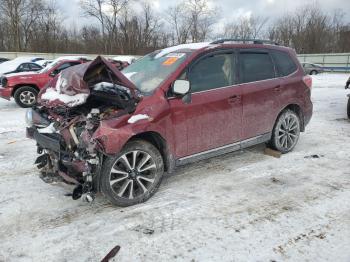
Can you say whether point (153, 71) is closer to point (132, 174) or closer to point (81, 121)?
point (81, 121)

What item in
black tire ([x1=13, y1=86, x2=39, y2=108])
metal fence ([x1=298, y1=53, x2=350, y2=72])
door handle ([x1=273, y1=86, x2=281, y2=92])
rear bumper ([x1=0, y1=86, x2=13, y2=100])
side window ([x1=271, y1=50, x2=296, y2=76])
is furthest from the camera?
metal fence ([x1=298, y1=53, x2=350, y2=72])

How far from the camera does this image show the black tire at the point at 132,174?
147 inches

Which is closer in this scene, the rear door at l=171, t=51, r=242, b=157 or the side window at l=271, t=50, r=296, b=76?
the rear door at l=171, t=51, r=242, b=157

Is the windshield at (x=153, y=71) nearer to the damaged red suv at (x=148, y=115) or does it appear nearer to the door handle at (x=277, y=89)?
the damaged red suv at (x=148, y=115)

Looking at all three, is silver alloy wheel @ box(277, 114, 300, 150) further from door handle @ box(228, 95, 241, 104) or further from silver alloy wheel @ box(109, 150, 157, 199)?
silver alloy wheel @ box(109, 150, 157, 199)

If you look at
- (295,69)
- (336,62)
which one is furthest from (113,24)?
(295,69)

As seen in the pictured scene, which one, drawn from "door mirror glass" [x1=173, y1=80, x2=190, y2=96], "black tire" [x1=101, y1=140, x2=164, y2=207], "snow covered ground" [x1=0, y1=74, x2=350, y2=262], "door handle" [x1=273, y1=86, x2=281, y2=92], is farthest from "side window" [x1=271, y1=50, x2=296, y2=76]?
"black tire" [x1=101, y1=140, x2=164, y2=207]

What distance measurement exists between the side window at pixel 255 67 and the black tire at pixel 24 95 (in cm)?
851

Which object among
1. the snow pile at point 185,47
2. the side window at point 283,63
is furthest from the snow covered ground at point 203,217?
the snow pile at point 185,47

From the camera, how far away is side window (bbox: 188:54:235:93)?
14.6 ft

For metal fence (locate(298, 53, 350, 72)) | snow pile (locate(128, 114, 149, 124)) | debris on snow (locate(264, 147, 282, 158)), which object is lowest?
debris on snow (locate(264, 147, 282, 158))

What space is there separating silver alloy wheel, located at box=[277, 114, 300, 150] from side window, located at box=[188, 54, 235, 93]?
1.47m

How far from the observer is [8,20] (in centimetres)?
4616

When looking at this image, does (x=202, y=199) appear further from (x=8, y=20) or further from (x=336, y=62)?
(x=8, y=20)
